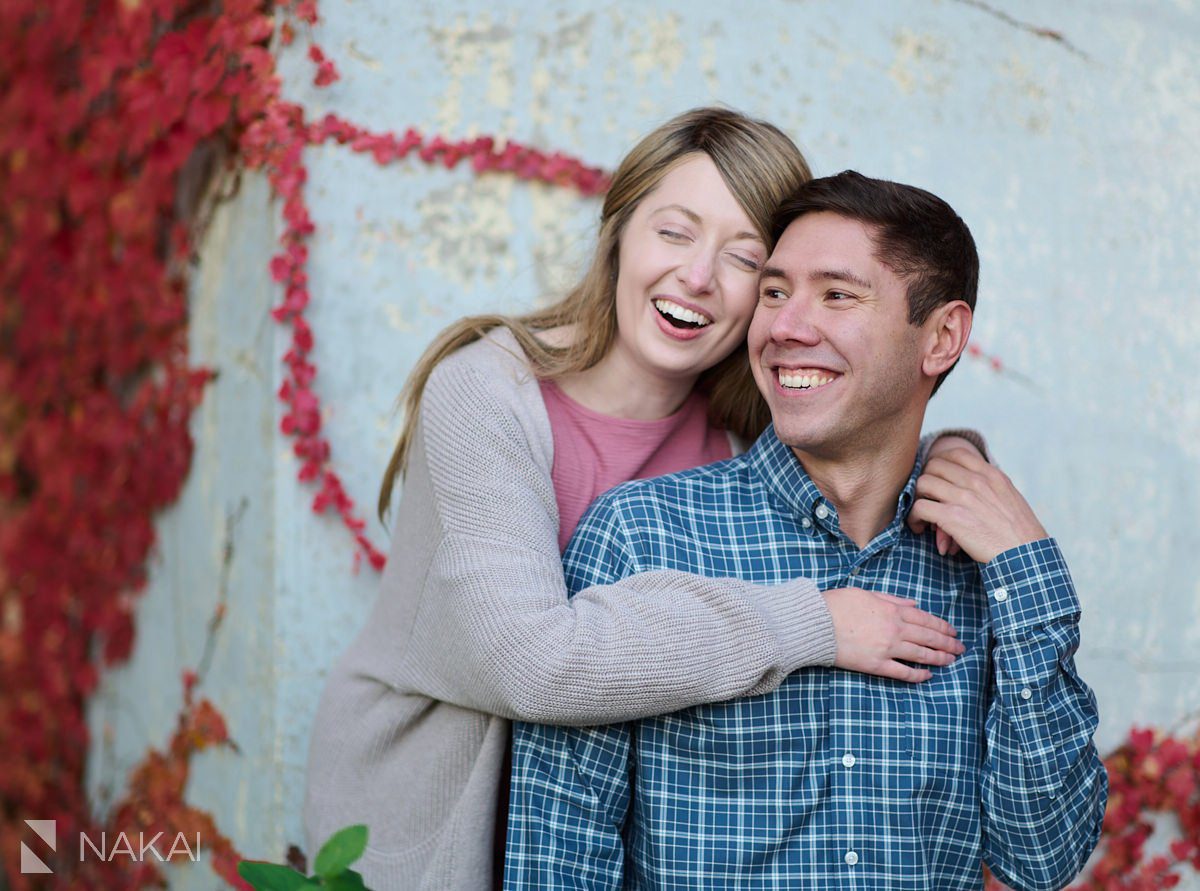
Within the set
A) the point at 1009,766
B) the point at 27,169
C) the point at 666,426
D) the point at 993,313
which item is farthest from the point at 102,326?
the point at 1009,766

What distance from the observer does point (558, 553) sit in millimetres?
1890

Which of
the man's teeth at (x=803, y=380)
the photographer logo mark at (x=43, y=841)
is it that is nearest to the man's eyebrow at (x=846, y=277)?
the man's teeth at (x=803, y=380)

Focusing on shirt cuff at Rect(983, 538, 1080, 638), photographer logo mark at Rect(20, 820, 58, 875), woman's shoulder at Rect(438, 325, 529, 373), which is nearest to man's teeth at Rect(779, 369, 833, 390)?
shirt cuff at Rect(983, 538, 1080, 638)

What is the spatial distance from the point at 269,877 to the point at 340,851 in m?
0.06

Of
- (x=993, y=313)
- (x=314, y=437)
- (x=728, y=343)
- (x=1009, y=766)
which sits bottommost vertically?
(x=1009, y=766)

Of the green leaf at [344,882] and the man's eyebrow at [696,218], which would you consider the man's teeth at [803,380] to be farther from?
the green leaf at [344,882]

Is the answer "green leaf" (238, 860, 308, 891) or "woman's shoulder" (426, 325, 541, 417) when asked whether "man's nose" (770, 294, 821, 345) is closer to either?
"woman's shoulder" (426, 325, 541, 417)

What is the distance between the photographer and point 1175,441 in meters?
3.05

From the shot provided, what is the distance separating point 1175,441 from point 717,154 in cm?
157

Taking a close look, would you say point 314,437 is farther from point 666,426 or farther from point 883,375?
point 883,375

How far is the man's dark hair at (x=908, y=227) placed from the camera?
1883 mm

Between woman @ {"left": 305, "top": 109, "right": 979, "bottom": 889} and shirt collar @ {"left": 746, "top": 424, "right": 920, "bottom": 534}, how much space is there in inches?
5.3

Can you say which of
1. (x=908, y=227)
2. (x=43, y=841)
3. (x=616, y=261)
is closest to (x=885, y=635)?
(x=908, y=227)

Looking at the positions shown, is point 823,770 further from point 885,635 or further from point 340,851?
point 340,851
